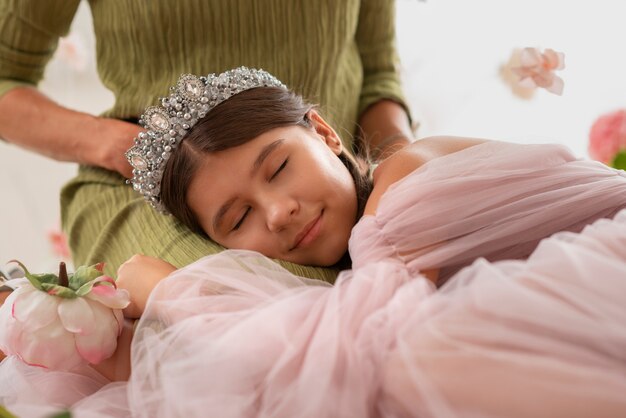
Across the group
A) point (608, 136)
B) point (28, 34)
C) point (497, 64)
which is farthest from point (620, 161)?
point (28, 34)

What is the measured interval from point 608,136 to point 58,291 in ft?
3.73

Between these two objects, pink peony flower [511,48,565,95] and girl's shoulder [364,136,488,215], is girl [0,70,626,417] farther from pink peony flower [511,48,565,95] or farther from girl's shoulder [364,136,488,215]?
pink peony flower [511,48,565,95]

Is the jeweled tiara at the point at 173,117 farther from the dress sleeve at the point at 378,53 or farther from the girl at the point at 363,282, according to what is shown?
the dress sleeve at the point at 378,53

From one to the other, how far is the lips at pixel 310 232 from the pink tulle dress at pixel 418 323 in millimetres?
149

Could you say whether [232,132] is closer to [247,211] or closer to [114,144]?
[247,211]

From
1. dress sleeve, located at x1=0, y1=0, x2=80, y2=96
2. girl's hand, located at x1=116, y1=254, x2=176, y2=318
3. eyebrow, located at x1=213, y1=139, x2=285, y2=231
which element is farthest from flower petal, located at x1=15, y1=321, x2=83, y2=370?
dress sleeve, located at x1=0, y1=0, x2=80, y2=96

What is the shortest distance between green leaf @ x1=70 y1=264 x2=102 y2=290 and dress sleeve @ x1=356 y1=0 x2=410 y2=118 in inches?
34.4

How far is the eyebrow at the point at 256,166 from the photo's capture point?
1080 mm

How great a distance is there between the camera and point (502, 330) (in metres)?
0.67

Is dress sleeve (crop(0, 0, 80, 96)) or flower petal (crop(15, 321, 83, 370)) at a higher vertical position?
dress sleeve (crop(0, 0, 80, 96))

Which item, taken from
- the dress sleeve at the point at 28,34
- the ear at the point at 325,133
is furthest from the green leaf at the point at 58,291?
the dress sleeve at the point at 28,34

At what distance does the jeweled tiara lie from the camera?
1.15 metres

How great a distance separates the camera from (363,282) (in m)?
0.79

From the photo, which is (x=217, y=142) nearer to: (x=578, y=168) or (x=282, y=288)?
(x=282, y=288)
